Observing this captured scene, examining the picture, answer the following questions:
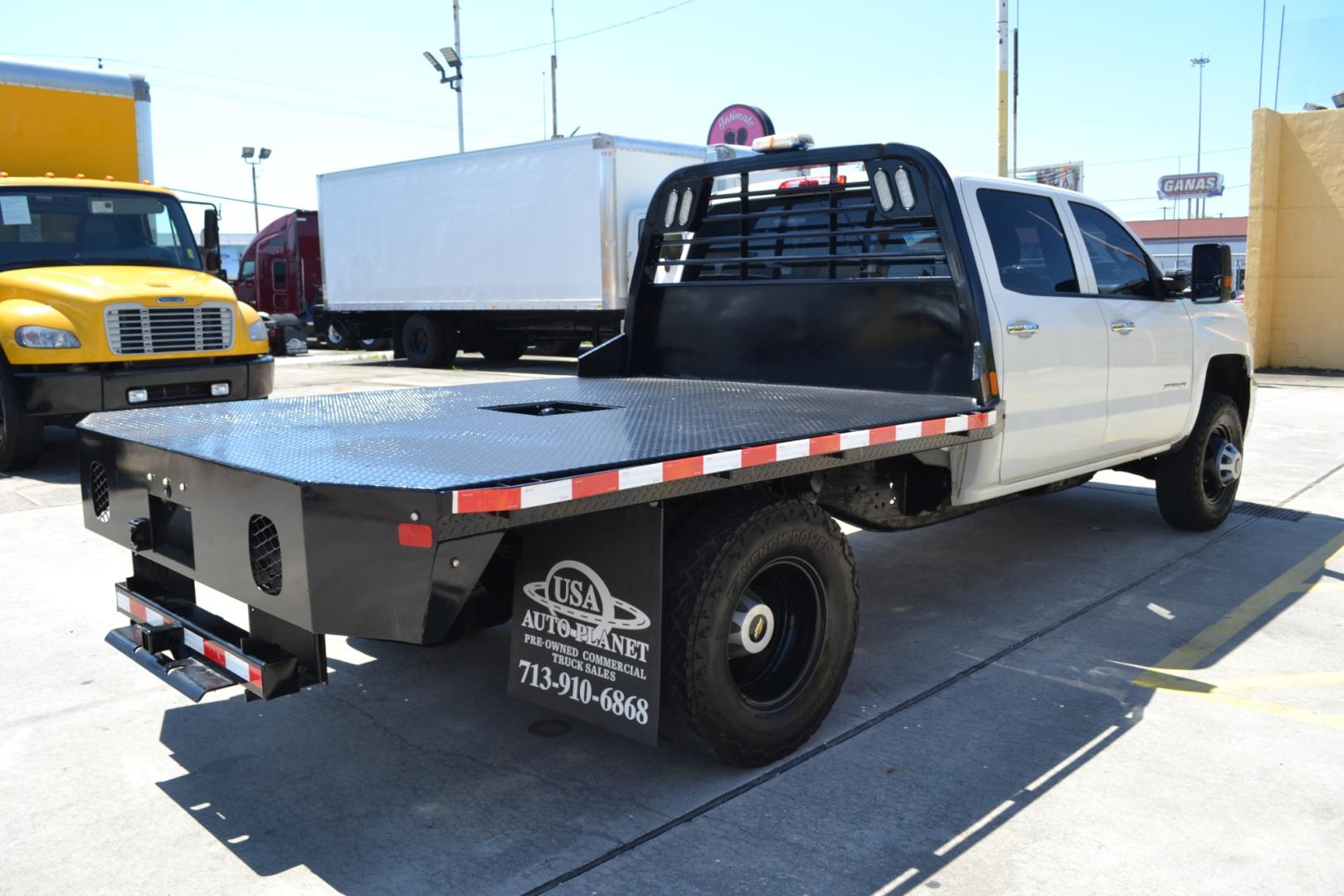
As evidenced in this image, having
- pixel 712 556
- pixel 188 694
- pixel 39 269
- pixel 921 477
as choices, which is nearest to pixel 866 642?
pixel 921 477

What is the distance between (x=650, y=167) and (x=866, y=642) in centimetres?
1353

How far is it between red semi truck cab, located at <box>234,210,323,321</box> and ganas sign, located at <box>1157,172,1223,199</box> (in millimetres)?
65745

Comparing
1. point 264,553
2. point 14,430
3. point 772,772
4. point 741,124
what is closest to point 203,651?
point 264,553

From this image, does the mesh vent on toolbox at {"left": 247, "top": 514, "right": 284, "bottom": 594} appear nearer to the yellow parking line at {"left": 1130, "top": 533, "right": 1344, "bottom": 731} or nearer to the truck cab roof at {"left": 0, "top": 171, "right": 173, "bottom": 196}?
the yellow parking line at {"left": 1130, "top": 533, "right": 1344, "bottom": 731}

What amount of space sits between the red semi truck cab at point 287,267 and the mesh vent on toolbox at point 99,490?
22.6 metres

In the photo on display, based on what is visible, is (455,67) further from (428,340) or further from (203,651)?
(203,651)

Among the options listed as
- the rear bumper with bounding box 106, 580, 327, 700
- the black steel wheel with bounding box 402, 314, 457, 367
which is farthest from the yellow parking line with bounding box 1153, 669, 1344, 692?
the black steel wheel with bounding box 402, 314, 457, 367

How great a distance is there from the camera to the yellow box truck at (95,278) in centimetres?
907

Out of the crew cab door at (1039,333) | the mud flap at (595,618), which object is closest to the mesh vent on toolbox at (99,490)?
the mud flap at (595,618)

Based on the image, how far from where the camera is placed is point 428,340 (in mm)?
20938

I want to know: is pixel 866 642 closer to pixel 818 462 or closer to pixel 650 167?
pixel 818 462

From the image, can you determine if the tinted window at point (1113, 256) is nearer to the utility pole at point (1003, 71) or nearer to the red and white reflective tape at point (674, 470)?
the red and white reflective tape at point (674, 470)

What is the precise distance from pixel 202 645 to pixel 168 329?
7.00m

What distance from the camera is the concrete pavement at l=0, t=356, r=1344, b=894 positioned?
305cm
